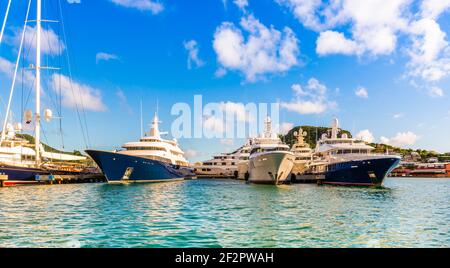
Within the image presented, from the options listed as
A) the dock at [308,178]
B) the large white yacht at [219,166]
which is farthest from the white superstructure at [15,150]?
the large white yacht at [219,166]

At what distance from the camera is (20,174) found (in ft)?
192

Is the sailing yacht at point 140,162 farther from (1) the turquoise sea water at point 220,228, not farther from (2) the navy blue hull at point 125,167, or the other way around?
(1) the turquoise sea water at point 220,228

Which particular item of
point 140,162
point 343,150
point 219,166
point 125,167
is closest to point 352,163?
point 343,150

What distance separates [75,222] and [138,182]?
49.5 m

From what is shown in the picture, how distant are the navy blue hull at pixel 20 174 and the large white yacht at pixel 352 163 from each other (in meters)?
52.9

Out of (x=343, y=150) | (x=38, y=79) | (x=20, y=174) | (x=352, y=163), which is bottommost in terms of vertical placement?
(x=20, y=174)

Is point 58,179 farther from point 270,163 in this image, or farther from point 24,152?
point 270,163

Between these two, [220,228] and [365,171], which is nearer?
[220,228]

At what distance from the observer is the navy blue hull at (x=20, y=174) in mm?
55656

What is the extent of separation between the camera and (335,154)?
68.9 metres

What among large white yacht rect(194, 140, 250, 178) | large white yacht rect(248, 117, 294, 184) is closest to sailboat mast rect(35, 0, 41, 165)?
large white yacht rect(248, 117, 294, 184)

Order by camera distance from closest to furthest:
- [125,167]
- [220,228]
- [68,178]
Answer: [220,228], [125,167], [68,178]

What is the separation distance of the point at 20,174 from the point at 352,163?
54.9 m
